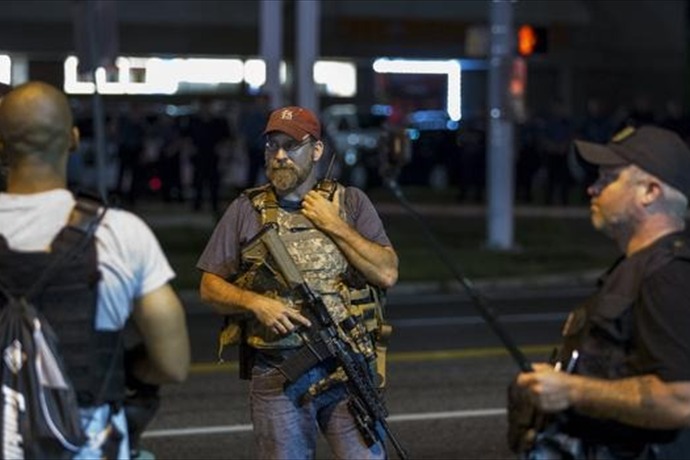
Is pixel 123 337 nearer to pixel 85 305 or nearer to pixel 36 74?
pixel 85 305

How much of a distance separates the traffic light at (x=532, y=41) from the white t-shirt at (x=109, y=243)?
60.1 ft

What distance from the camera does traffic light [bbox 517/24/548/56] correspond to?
22188mm

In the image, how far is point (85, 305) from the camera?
4.18 metres

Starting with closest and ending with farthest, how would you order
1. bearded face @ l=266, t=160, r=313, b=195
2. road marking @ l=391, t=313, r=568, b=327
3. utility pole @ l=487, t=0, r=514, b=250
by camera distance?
1. bearded face @ l=266, t=160, r=313, b=195
2. road marking @ l=391, t=313, r=568, b=327
3. utility pole @ l=487, t=0, r=514, b=250

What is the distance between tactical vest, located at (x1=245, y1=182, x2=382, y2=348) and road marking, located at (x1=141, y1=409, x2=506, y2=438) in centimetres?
377

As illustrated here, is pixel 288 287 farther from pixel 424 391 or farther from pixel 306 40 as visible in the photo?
pixel 306 40

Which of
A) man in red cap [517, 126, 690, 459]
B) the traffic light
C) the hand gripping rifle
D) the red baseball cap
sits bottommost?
the hand gripping rifle

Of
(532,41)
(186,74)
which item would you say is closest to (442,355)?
(532,41)

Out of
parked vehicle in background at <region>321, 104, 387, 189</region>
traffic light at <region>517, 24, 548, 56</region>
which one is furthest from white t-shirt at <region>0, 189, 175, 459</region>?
parked vehicle in background at <region>321, 104, 387, 189</region>

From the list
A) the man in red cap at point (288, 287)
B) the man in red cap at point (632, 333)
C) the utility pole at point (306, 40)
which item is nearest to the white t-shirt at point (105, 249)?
the man in red cap at point (632, 333)

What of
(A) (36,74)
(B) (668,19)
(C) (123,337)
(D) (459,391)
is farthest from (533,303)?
(B) (668,19)

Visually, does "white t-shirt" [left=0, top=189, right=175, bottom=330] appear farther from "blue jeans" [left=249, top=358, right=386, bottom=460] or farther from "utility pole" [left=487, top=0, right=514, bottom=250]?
"utility pole" [left=487, top=0, right=514, bottom=250]

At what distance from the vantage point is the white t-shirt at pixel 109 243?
4.21 metres

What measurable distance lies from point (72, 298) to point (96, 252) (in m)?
0.13
